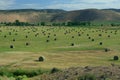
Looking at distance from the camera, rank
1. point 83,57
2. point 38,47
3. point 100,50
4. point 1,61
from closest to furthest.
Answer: point 1,61, point 83,57, point 100,50, point 38,47

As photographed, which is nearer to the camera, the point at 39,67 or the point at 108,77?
the point at 108,77

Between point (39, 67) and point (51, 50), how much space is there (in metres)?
19.4

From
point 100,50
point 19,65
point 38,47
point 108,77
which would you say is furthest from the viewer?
point 38,47

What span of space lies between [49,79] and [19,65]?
13.6 m

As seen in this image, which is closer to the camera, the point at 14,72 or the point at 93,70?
the point at 93,70

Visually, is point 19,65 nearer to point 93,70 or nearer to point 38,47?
point 93,70

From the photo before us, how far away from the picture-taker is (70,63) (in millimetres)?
54469

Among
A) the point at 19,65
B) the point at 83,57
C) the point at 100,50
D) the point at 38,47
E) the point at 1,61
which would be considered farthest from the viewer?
the point at 38,47

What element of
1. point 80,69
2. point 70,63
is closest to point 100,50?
point 70,63

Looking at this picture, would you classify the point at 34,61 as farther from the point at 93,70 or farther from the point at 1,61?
the point at 93,70

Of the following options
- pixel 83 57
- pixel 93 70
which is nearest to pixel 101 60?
pixel 83 57

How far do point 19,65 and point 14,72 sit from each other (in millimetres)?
3634

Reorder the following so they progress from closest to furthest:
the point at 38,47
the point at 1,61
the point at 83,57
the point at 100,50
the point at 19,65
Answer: the point at 19,65, the point at 1,61, the point at 83,57, the point at 100,50, the point at 38,47

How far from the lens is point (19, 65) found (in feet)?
173
